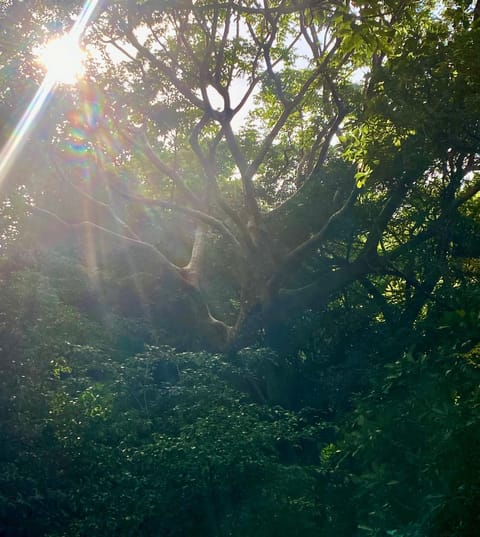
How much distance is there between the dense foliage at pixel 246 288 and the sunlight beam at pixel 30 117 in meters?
0.10

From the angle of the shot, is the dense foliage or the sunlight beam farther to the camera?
the sunlight beam

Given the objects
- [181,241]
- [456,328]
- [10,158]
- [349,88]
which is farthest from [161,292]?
[456,328]

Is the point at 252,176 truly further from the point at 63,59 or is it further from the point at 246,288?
the point at 63,59

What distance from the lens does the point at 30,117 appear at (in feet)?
36.6

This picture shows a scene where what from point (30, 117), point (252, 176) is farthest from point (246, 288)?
point (30, 117)

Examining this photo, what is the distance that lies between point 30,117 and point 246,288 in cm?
556

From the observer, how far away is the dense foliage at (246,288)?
6.12 m

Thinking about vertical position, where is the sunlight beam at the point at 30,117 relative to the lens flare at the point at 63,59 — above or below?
below

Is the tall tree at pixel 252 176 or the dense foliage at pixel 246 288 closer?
the dense foliage at pixel 246 288

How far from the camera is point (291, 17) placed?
43.8 ft

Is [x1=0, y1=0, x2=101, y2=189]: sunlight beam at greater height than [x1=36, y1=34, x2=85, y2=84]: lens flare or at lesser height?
lesser

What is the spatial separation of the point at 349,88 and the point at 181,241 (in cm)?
617

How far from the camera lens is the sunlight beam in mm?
10539

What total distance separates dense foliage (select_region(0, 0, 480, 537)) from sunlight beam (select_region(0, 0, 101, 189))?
10 centimetres
